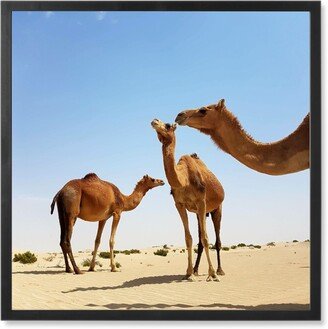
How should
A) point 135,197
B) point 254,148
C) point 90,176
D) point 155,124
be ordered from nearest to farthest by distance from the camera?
point 254,148
point 155,124
point 90,176
point 135,197

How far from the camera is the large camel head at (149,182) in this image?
40.4ft

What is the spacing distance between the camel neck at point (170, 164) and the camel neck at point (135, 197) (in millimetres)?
3909

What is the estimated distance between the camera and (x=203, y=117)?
7199 mm

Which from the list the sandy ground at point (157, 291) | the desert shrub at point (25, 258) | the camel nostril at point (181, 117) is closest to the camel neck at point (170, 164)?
the camel nostril at point (181, 117)

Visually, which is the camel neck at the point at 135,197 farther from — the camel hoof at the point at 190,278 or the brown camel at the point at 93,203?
the camel hoof at the point at 190,278

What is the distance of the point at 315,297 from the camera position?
6.70m

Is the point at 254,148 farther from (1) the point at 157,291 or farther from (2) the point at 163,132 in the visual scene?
(1) the point at 157,291

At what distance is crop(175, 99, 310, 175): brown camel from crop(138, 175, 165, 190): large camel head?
5251 millimetres

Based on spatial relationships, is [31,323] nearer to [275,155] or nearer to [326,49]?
[275,155]

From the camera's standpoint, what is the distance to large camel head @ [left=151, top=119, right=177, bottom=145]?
26.3ft

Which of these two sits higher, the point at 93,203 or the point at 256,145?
the point at 256,145

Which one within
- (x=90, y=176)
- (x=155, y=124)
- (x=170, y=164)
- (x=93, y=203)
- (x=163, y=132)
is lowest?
(x=93, y=203)

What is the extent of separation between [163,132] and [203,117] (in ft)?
3.17

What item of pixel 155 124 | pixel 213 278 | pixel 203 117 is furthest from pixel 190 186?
pixel 203 117
